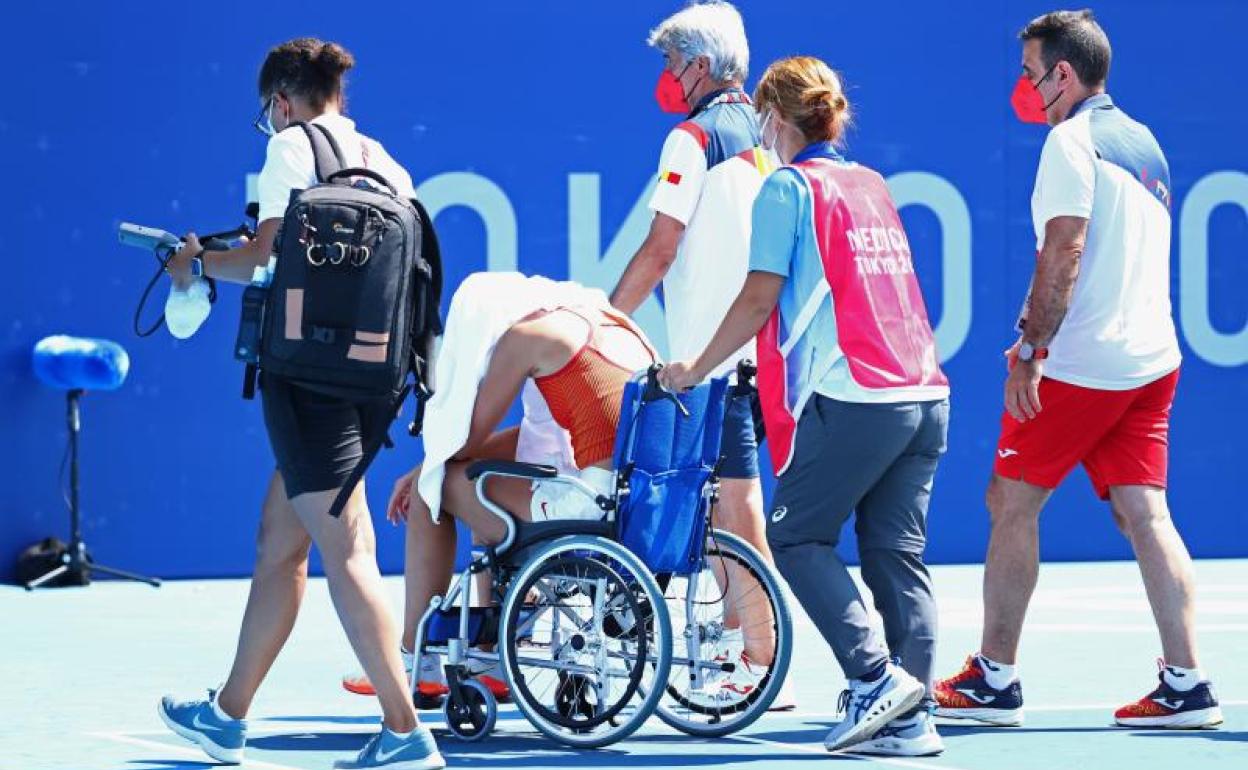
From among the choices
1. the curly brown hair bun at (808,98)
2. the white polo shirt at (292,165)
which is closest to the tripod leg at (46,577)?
the white polo shirt at (292,165)

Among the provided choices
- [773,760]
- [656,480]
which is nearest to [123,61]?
[656,480]

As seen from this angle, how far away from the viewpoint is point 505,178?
32.4 feet

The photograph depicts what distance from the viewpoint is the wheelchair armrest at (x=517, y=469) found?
602 cm

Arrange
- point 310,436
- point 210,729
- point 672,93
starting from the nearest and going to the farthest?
point 310,436 → point 210,729 → point 672,93

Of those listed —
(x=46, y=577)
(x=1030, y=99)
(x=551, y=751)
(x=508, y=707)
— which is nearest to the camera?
(x=551, y=751)

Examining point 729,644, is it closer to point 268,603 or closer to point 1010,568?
point 1010,568

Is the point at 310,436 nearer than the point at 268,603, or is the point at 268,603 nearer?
the point at 310,436

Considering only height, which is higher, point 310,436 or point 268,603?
point 310,436

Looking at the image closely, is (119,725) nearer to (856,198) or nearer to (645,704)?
(645,704)

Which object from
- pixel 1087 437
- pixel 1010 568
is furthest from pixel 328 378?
pixel 1087 437

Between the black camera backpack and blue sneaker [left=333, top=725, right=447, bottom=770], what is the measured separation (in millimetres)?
558

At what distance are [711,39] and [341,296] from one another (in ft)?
6.93

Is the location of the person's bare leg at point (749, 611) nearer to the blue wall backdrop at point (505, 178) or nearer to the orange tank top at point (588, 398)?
the orange tank top at point (588, 398)

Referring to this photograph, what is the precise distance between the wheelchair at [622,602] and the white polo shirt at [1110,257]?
3.07 ft
